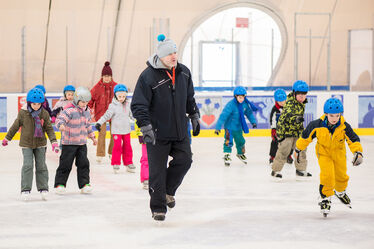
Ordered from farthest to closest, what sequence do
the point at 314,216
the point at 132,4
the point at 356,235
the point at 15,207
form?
the point at 132,4, the point at 15,207, the point at 314,216, the point at 356,235

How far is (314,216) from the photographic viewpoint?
18.0 ft

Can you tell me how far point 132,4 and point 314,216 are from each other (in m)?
11.7

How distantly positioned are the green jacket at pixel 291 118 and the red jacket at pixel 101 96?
3.07 meters

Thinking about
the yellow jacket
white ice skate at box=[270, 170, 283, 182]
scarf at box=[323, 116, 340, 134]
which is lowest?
white ice skate at box=[270, 170, 283, 182]

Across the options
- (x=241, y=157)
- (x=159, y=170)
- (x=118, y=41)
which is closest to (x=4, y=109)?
(x=118, y=41)

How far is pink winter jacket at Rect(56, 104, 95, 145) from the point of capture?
6.68 m

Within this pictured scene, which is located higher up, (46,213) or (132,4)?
(132,4)

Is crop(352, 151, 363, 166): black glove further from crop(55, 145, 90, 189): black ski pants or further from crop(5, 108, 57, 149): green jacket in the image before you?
crop(5, 108, 57, 149): green jacket

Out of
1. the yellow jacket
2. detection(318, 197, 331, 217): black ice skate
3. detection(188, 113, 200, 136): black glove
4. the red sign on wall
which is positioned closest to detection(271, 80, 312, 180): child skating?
the yellow jacket

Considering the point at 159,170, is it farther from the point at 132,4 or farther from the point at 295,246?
the point at 132,4

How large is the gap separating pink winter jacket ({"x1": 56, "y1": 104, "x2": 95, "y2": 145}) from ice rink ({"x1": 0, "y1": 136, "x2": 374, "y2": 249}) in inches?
21.6

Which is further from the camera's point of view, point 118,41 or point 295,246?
point 118,41

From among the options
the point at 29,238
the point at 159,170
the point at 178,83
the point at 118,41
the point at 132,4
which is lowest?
the point at 29,238

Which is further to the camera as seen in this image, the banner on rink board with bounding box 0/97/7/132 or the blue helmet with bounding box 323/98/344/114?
the banner on rink board with bounding box 0/97/7/132
